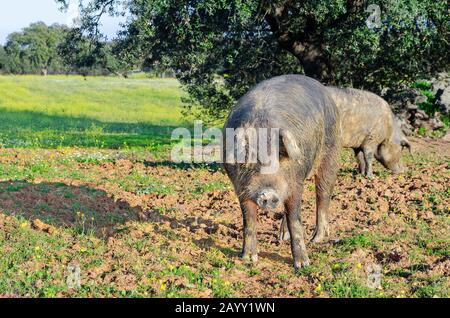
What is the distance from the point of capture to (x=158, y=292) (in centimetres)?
643

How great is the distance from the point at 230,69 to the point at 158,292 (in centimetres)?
1145

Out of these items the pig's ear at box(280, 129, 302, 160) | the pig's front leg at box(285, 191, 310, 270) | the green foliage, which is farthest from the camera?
the green foliage

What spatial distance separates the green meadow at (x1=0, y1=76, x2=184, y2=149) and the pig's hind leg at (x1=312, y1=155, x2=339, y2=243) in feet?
34.1

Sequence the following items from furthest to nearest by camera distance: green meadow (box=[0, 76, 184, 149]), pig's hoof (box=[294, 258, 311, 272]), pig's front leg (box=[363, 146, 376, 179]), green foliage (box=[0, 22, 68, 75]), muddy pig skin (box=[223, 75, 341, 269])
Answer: green foliage (box=[0, 22, 68, 75]) < green meadow (box=[0, 76, 184, 149]) < pig's front leg (box=[363, 146, 376, 179]) < pig's hoof (box=[294, 258, 311, 272]) < muddy pig skin (box=[223, 75, 341, 269])

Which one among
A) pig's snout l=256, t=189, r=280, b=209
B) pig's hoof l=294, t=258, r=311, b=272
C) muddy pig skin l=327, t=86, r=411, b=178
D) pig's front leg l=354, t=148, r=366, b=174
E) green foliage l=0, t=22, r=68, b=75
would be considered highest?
green foliage l=0, t=22, r=68, b=75

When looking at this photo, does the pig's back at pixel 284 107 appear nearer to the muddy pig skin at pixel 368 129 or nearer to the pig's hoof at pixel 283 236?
the pig's hoof at pixel 283 236

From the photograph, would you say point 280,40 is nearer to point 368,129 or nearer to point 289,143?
point 368,129

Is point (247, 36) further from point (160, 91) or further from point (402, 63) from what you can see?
point (160, 91)

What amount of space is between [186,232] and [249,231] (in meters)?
1.66

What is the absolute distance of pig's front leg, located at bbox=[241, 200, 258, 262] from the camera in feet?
24.9

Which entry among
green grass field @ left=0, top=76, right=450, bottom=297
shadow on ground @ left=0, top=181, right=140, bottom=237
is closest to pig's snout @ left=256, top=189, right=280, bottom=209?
green grass field @ left=0, top=76, right=450, bottom=297

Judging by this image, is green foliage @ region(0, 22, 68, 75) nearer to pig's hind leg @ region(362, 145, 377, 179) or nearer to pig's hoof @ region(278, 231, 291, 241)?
pig's hind leg @ region(362, 145, 377, 179)

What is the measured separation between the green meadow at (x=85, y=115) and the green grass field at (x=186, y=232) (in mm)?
5135

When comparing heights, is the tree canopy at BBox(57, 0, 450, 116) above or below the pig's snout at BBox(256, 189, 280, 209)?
above
